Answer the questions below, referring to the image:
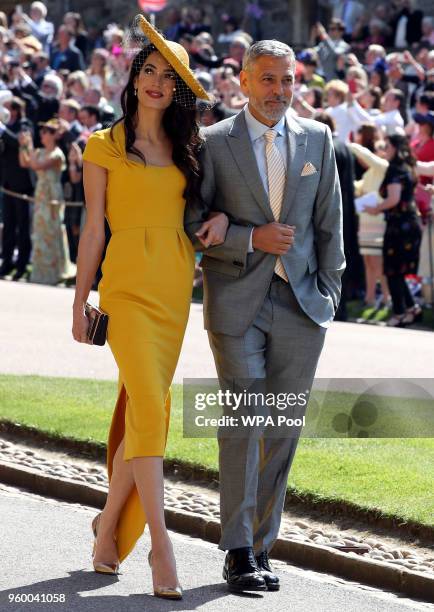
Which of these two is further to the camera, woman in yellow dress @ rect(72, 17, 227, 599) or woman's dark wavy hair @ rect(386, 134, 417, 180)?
woman's dark wavy hair @ rect(386, 134, 417, 180)

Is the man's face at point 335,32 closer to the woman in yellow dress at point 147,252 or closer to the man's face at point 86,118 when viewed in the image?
the man's face at point 86,118

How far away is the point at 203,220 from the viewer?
6398 millimetres

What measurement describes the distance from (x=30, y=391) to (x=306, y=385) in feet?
16.2

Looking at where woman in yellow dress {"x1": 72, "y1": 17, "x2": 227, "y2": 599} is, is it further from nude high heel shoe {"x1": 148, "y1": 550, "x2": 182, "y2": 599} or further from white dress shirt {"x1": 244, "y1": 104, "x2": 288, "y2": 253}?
white dress shirt {"x1": 244, "y1": 104, "x2": 288, "y2": 253}

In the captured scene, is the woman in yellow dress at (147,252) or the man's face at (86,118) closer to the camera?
the woman in yellow dress at (147,252)

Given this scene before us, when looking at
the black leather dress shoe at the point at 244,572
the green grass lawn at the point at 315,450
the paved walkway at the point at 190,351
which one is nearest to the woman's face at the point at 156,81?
the black leather dress shoe at the point at 244,572

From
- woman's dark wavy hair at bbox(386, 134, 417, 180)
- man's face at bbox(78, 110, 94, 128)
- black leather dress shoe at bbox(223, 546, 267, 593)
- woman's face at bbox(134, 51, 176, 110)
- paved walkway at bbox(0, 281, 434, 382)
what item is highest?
man's face at bbox(78, 110, 94, 128)

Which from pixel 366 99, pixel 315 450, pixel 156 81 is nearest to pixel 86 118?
pixel 366 99

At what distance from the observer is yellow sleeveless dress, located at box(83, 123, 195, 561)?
6.27 m

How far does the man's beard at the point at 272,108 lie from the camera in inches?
251

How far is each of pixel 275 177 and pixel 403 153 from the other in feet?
29.1

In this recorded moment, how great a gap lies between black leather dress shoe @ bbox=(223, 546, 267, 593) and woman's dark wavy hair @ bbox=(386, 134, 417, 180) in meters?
9.11

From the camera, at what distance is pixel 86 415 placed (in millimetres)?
10141

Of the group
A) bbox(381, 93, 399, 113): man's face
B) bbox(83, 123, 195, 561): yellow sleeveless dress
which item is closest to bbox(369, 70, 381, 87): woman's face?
bbox(381, 93, 399, 113): man's face
